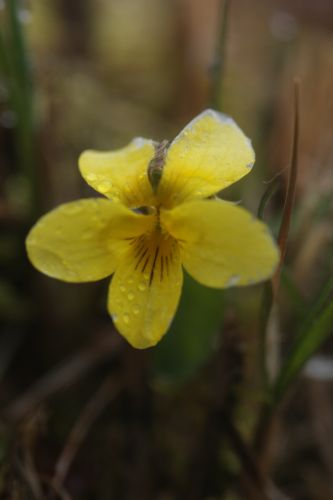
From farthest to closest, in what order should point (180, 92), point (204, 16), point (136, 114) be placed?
point (204, 16)
point (180, 92)
point (136, 114)

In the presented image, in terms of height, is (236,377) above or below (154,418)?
above

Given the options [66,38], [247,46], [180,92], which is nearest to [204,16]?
[247,46]

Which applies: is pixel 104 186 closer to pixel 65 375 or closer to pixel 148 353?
pixel 148 353

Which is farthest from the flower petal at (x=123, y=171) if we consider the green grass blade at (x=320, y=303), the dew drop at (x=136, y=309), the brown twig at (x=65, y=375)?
the brown twig at (x=65, y=375)

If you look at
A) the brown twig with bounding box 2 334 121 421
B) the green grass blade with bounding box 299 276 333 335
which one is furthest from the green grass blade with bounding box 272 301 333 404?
the brown twig with bounding box 2 334 121 421

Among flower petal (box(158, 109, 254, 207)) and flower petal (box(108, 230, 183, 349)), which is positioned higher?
flower petal (box(158, 109, 254, 207))

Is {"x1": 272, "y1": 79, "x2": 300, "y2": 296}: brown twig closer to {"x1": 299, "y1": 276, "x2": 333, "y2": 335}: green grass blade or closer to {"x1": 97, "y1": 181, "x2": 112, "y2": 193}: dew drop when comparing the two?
{"x1": 299, "y1": 276, "x2": 333, "y2": 335}: green grass blade

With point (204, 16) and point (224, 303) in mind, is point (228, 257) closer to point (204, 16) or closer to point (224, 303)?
point (224, 303)

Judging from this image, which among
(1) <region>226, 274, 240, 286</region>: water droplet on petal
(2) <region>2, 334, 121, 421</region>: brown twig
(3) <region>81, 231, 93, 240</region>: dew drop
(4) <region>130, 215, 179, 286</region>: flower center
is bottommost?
(2) <region>2, 334, 121, 421</region>: brown twig
